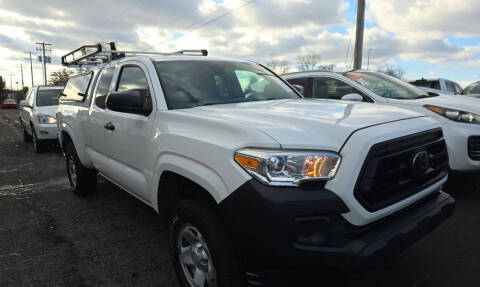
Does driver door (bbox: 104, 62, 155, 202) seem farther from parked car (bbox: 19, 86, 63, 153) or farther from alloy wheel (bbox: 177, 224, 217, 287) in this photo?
parked car (bbox: 19, 86, 63, 153)

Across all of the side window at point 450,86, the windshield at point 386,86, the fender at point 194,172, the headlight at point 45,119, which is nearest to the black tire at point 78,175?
the fender at point 194,172

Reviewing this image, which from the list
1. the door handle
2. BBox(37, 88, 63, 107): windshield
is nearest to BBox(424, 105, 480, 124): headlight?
the door handle

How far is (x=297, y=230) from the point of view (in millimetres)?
1790

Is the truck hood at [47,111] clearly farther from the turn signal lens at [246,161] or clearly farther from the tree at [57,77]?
the tree at [57,77]

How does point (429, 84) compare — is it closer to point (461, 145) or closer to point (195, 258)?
point (461, 145)

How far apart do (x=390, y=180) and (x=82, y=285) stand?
2429 millimetres

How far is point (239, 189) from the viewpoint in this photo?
190 centimetres

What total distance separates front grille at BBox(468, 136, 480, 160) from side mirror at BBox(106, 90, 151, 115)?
3660mm

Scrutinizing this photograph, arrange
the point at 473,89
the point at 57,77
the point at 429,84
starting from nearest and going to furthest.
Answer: the point at 473,89, the point at 429,84, the point at 57,77

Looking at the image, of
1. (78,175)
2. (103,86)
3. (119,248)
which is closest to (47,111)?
(78,175)

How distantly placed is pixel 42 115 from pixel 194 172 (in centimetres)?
792

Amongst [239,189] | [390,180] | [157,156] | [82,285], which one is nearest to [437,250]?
[390,180]

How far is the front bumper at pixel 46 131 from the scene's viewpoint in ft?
27.9

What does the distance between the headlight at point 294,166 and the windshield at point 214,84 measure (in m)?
1.20
